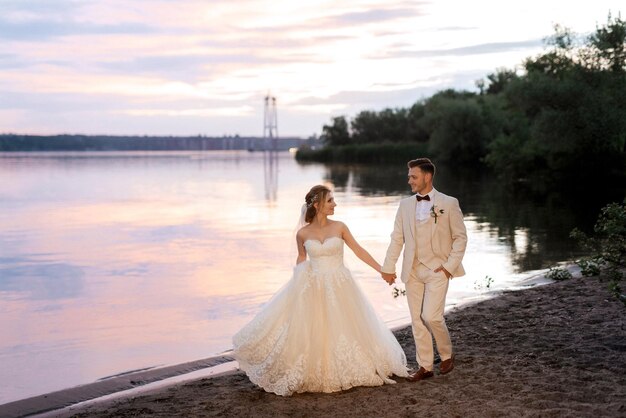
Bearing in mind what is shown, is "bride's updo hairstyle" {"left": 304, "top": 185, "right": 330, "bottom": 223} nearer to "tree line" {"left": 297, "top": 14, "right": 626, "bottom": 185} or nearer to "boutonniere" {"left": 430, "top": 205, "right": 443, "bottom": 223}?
"boutonniere" {"left": 430, "top": 205, "right": 443, "bottom": 223}

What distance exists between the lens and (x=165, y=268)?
16922 mm

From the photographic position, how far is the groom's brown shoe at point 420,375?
7.41m

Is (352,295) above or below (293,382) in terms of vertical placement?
above

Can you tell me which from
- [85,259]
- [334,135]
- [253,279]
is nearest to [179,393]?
[253,279]

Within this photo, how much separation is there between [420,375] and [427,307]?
69 centimetres

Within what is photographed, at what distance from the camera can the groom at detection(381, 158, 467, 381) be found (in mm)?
7242

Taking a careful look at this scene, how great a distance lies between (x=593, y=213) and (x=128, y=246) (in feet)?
55.6

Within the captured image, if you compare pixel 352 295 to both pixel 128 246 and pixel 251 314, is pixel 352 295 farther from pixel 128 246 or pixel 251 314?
pixel 128 246

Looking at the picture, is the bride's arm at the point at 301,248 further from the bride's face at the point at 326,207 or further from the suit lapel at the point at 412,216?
the suit lapel at the point at 412,216

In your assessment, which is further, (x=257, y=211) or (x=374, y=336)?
(x=257, y=211)

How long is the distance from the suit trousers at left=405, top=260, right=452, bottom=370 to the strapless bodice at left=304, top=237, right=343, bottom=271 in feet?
2.46

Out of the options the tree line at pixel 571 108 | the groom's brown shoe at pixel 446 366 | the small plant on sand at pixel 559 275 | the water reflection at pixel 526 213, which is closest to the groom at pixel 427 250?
the groom's brown shoe at pixel 446 366

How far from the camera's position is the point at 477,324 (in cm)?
990

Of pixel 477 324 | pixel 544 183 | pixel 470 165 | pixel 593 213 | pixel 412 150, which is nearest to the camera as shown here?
pixel 477 324
